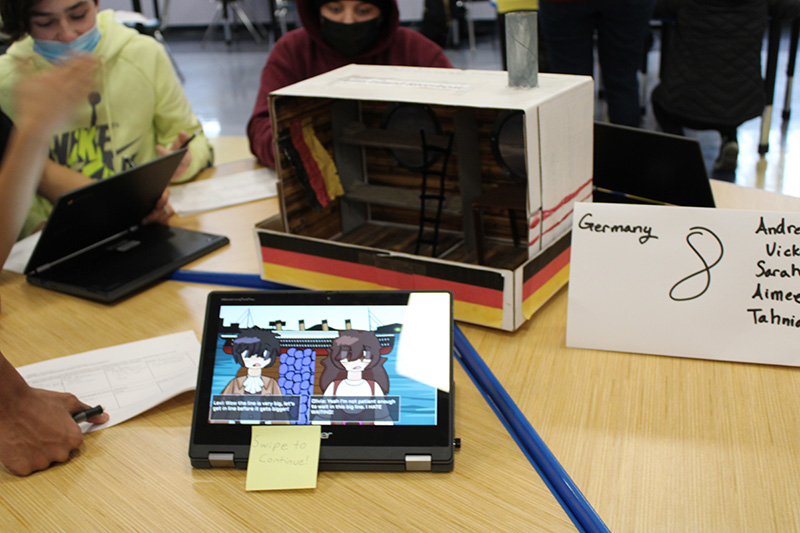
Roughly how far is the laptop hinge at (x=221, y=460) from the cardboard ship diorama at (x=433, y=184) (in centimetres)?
42

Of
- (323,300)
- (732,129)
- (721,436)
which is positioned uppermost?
(323,300)

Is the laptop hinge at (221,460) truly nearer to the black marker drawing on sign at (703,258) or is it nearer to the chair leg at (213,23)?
the black marker drawing on sign at (703,258)

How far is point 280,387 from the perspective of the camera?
2.90 feet

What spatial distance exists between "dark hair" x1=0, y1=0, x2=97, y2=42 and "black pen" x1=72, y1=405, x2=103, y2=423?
3.73 feet

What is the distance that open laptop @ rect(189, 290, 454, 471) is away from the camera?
84cm

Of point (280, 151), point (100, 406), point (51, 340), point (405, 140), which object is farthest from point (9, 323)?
point (405, 140)

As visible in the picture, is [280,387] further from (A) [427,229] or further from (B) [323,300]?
(A) [427,229]

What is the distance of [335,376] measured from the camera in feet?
2.90

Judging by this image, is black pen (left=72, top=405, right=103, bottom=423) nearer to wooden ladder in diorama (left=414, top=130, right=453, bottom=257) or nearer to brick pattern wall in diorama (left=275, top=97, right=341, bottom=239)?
brick pattern wall in diorama (left=275, top=97, right=341, bottom=239)

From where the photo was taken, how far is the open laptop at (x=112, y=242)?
129 centimetres

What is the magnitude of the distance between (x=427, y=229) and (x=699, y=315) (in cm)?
65

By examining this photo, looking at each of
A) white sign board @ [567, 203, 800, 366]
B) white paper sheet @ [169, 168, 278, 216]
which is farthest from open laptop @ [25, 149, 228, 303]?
white sign board @ [567, 203, 800, 366]

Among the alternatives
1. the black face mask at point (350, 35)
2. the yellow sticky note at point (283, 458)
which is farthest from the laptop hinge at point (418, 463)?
the black face mask at point (350, 35)

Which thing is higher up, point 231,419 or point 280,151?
point 280,151
